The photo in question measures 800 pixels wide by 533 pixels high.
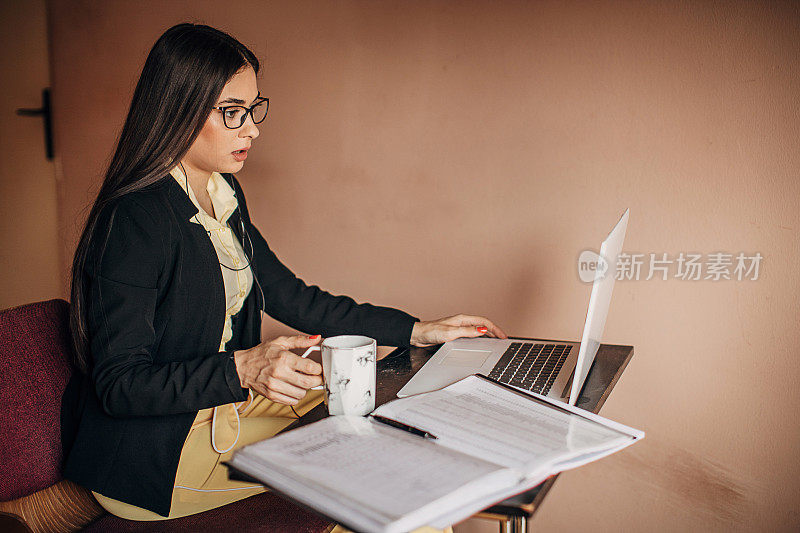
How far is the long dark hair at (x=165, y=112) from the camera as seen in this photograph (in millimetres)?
1237

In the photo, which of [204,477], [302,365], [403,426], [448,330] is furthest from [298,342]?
[448,330]

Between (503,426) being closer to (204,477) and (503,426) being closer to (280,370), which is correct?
(280,370)

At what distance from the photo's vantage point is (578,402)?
3.71 feet

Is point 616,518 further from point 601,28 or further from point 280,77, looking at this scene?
point 280,77

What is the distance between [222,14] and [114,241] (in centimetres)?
133

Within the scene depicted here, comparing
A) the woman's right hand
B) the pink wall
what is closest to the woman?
the woman's right hand

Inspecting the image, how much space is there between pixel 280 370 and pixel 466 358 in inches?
17.5

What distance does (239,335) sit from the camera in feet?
5.01

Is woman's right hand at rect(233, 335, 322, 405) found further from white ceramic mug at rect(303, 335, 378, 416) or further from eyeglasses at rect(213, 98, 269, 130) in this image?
eyeglasses at rect(213, 98, 269, 130)

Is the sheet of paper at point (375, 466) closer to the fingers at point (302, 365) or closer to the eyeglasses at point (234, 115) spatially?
the fingers at point (302, 365)

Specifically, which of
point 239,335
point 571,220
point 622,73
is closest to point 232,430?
point 239,335

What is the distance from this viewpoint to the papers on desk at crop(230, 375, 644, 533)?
0.72 metres

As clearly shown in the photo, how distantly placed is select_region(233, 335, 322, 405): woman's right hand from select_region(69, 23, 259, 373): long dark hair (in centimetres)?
35

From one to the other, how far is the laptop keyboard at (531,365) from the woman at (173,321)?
4.5 inches
